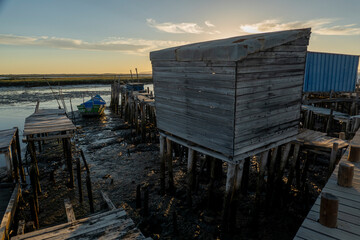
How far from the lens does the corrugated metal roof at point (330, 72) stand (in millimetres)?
15117

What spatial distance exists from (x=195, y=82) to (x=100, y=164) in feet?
27.4

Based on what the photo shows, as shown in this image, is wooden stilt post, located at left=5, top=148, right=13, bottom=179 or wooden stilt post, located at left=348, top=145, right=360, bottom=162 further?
wooden stilt post, located at left=5, top=148, right=13, bottom=179

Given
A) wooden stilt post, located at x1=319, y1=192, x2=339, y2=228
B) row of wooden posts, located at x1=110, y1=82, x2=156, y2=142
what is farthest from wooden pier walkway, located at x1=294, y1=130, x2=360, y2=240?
row of wooden posts, located at x1=110, y1=82, x2=156, y2=142

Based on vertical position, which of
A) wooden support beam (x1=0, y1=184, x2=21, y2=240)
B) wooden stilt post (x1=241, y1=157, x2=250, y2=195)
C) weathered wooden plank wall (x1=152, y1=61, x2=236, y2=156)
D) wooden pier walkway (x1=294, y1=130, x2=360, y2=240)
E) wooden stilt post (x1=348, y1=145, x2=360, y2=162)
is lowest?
wooden stilt post (x1=241, y1=157, x2=250, y2=195)

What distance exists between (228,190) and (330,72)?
46.4ft

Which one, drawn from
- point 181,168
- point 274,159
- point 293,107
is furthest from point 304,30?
point 181,168

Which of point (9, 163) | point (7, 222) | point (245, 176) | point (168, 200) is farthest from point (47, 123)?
point (245, 176)

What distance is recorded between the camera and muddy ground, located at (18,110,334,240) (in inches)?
277

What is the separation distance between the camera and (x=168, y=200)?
8.66 metres

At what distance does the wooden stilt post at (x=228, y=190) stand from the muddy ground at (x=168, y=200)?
358mm

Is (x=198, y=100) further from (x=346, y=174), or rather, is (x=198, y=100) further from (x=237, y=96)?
(x=346, y=174)

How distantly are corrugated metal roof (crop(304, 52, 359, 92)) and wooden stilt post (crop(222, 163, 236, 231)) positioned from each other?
467 inches

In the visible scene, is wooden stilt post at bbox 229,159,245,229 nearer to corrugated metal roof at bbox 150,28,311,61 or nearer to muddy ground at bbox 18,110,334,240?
muddy ground at bbox 18,110,334,240

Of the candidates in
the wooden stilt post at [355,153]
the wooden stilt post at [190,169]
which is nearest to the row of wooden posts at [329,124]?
the wooden stilt post at [355,153]
